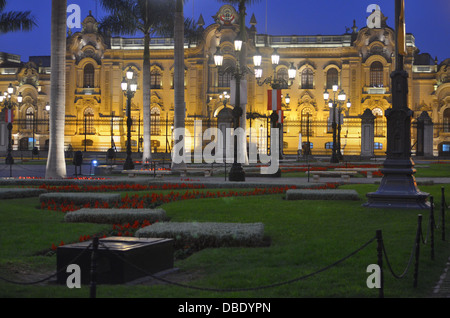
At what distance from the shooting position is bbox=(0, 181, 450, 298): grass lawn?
667 cm

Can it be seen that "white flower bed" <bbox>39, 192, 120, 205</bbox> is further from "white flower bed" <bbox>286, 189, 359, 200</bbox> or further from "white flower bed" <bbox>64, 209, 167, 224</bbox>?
"white flower bed" <bbox>286, 189, 359, 200</bbox>

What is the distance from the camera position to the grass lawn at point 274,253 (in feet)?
21.9

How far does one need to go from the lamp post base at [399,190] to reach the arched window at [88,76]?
54842 mm

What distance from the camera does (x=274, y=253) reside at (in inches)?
348

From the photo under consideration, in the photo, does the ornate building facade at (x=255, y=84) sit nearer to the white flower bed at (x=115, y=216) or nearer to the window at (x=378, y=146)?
the window at (x=378, y=146)

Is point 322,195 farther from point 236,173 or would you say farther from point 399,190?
point 236,173

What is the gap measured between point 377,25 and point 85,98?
102 ft

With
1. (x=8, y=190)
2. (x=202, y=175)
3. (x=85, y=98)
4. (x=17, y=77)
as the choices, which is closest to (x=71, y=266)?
(x=8, y=190)

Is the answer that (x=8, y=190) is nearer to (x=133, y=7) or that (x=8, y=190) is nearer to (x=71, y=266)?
(x=71, y=266)

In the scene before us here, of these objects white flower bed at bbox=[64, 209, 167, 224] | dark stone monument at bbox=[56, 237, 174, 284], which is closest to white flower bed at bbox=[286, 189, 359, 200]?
white flower bed at bbox=[64, 209, 167, 224]

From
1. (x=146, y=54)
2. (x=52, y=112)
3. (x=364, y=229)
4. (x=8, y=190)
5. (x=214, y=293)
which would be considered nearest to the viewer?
(x=214, y=293)

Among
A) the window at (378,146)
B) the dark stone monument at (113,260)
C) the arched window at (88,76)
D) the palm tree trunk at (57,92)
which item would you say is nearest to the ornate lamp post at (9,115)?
the palm tree trunk at (57,92)

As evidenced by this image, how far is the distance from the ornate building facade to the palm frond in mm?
23230

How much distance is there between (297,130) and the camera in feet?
201
